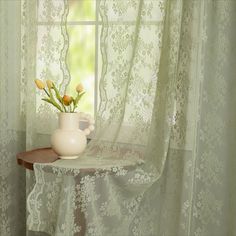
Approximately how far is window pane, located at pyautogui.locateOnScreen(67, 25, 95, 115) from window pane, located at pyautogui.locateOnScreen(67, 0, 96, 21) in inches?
1.7

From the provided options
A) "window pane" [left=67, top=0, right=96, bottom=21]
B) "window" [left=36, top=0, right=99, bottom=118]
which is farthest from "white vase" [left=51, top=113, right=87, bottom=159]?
"window pane" [left=67, top=0, right=96, bottom=21]

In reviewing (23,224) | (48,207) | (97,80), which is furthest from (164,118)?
(23,224)

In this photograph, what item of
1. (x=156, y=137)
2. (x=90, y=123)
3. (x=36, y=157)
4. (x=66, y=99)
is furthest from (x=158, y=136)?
(x=36, y=157)

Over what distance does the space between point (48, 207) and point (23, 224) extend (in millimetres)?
676

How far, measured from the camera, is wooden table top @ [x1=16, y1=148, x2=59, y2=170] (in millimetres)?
1880

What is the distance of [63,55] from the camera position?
2.14m

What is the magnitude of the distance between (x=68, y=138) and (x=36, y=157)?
0.62 feet

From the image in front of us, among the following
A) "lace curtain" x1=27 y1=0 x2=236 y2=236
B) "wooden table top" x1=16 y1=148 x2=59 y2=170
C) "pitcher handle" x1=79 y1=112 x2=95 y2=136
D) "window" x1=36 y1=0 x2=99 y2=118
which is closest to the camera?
"lace curtain" x1=27 y1=0 x2=236 y2=236

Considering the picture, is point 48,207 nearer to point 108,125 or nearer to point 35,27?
point 108,125

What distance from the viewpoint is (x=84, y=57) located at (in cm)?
218

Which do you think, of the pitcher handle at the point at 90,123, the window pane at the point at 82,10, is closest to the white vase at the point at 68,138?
the pitcher handle at the point at 90,123

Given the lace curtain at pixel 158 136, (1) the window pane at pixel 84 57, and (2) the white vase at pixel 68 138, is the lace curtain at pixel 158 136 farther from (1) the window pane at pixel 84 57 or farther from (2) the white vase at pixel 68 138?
(1) the window pane at pixel 84 57

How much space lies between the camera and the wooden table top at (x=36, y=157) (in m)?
1.88

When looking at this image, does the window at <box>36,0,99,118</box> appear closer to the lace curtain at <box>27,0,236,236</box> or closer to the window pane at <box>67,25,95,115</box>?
the window pane at <box>67,25,95,115</box>
